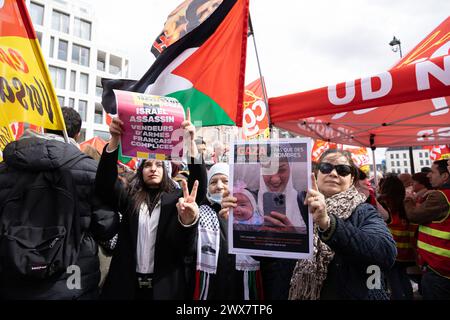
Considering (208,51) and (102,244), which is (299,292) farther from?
(208,51)

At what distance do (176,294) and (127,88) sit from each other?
1.95 m

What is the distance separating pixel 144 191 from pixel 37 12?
1648 inches

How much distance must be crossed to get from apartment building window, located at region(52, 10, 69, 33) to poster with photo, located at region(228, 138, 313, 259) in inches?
1684

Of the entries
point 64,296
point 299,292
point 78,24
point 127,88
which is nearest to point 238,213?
point 299,292

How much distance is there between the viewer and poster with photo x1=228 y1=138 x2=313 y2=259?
1410 millimetres

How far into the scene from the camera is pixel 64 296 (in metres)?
1.53

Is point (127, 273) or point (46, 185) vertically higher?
point (46, 185)

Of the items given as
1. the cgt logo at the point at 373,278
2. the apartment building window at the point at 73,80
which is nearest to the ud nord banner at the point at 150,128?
the cgt logo at the point at 373,278

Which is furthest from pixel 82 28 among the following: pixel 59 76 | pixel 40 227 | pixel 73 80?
pixel 40 227

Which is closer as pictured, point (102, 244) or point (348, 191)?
point (348, 191)

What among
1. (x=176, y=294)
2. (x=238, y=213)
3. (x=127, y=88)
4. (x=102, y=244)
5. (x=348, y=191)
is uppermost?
(x=127, y=88)

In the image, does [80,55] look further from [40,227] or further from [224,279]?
[224,279]

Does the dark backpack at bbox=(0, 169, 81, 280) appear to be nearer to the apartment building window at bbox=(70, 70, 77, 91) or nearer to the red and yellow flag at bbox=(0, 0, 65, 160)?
the red and yellow flag at bbox=(0, 0, 65, 160)

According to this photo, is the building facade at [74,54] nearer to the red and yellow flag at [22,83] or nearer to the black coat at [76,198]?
the red and yellow flag at [22,83]
